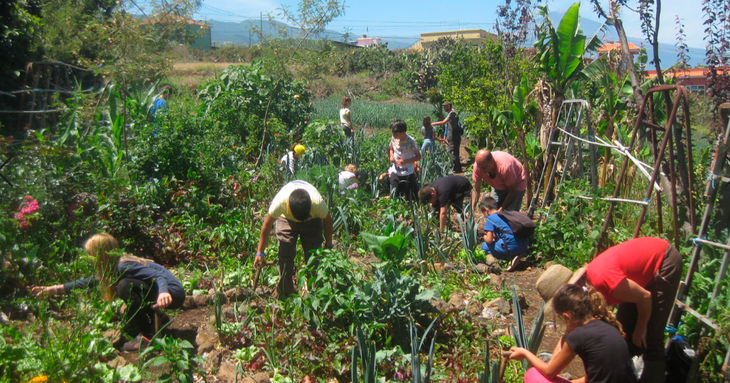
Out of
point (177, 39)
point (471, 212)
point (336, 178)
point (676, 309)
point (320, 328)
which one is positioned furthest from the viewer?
point (177, 39)

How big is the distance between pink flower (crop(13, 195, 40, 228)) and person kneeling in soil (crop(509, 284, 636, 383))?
3781 mm

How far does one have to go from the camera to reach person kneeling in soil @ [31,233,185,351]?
12.1ft

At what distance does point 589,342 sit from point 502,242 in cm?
267

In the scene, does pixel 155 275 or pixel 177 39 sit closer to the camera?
pixel 155 275

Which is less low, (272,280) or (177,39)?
(177,39)

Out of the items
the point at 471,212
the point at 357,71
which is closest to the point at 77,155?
the point at 471,212

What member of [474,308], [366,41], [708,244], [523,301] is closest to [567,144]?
[523,301]

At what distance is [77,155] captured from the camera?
5484mm

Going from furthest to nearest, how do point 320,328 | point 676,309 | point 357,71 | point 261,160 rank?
point 357,71 → point 261,160 → point 320,328 → point 676,309

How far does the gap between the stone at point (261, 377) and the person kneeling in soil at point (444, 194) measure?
9.43 ft

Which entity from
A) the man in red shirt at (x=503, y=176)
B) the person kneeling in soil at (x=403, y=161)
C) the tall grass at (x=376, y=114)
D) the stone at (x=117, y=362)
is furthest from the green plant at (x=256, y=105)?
the stone at (x=117, y=362)

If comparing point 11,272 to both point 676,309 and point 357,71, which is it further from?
point 357,71

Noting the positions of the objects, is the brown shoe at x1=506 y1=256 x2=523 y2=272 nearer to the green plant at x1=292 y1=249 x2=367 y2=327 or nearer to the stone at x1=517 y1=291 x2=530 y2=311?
the stone at x1=517 y1=291 x2=530 y2=311

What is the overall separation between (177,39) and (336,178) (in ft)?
25.9
